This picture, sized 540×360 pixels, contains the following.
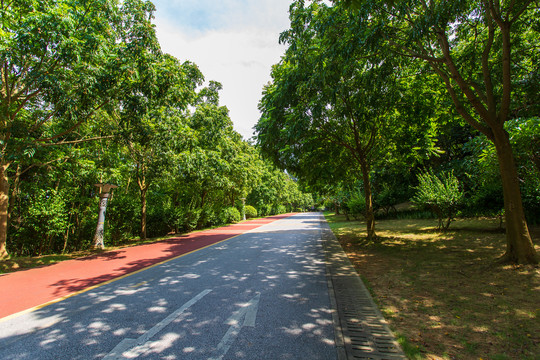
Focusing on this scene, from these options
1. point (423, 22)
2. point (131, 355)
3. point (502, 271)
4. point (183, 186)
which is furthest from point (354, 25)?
point (183, 186)

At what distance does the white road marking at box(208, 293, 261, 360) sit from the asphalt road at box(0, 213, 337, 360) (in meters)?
0.01

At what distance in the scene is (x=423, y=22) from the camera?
4.73 meters

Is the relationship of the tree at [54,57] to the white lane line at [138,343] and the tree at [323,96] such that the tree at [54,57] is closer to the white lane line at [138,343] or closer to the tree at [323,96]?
the tree at [323,96]

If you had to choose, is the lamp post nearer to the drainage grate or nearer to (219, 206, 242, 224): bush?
the drainage grate

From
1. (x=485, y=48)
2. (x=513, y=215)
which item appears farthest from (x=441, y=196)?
(x=485, y=48)

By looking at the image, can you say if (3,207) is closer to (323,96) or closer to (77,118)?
(77,118)

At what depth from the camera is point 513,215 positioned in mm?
5688

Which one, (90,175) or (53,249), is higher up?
(90,175)

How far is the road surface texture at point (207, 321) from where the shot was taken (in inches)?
116

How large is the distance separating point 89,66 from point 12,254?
7.92m

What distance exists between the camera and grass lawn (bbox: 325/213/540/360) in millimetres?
2908

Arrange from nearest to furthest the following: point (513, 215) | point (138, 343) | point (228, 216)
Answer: point (138, 343), point (513, 215), point (228, 216)

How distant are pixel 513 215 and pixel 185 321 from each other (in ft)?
23.9

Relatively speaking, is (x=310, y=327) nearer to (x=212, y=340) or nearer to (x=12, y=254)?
(x=212, y=340)
